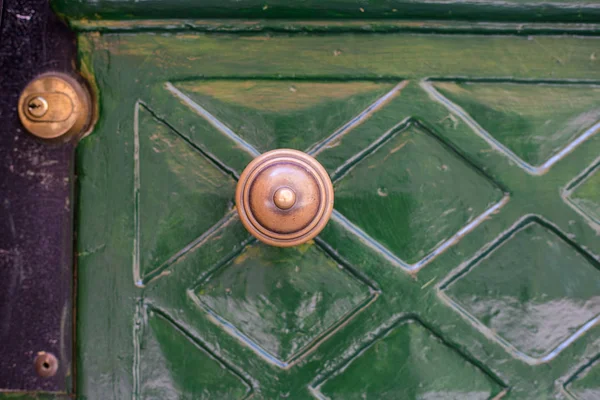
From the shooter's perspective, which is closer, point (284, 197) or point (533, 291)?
point (284, 197)

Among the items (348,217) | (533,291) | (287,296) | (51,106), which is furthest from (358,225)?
(51,106)

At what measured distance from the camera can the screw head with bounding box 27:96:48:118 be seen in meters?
0.74

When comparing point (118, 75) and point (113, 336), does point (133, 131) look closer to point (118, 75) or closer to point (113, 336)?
point (118, 75)

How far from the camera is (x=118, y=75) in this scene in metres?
0.76

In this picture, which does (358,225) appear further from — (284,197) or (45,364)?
(45,364)

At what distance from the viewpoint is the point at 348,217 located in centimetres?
76

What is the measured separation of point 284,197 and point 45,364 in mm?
472

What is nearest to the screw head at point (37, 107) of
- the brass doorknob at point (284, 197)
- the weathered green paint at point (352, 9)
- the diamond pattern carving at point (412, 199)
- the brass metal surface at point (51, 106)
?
the brass metal surface at point (51, 106)

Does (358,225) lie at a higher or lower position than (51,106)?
lower

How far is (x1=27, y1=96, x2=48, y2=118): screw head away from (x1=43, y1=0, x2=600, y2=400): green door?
73 mm

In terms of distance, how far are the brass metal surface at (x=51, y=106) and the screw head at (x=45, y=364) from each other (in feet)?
1.08

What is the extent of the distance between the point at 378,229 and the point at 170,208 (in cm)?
32

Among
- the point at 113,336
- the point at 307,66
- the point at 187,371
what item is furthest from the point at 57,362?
the point at 307,66

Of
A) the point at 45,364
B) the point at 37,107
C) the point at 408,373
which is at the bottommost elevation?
the point at 408,373
